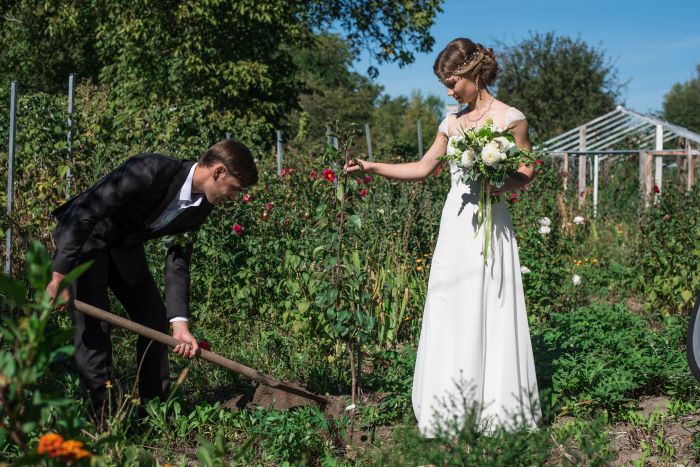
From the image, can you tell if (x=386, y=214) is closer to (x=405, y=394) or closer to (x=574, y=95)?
(x=405, y=394)

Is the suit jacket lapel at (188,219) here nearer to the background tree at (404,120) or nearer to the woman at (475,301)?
the woman at (475,301)

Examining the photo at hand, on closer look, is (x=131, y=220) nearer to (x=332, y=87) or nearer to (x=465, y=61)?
(x=465, y=61)

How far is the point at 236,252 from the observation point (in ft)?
18.2

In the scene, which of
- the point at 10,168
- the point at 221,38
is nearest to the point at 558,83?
the point at 221,38

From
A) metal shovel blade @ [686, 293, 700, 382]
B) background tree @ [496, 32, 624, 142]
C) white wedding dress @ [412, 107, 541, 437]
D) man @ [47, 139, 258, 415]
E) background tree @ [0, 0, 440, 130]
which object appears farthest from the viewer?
background tree @ [496, 32, 624, 142]

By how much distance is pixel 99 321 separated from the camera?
3.48 m

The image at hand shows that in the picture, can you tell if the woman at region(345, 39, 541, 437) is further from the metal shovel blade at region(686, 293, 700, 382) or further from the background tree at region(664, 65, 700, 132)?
the background tree at region(664, 65, 700, 132)

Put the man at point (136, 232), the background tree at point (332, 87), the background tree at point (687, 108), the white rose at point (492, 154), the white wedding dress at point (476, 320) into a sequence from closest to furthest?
1. the man at point (136, 232)
2. the white rose at point (492, 154)
3. the white wedding dress at point (476, 320)
4. the background tree at point (332, 87)
5. the background tree at point (687, 108)

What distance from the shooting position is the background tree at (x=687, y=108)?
4678 centimetres

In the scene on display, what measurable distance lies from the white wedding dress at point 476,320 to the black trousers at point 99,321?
1.28 meters

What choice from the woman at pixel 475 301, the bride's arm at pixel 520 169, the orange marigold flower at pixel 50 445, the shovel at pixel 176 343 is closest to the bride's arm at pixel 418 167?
the woman at pixel 475 301

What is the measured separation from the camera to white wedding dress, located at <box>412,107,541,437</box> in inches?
143

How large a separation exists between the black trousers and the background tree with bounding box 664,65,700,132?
4600cm

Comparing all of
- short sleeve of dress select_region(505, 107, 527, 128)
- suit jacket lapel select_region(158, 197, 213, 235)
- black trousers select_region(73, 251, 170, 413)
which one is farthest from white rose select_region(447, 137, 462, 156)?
black trousers select_region(73, 251, 170, 413)
